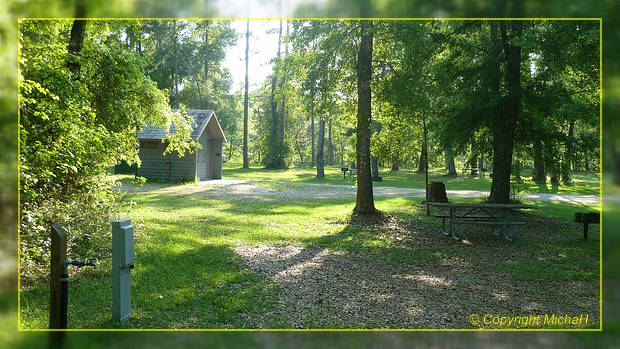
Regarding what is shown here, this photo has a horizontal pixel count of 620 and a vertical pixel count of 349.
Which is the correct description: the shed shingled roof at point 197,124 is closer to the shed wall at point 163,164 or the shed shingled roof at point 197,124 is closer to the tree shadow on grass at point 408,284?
the shed wall at point 163,164

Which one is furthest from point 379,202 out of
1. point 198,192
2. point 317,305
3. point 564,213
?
point 317,305

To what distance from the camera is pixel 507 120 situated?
10.1m

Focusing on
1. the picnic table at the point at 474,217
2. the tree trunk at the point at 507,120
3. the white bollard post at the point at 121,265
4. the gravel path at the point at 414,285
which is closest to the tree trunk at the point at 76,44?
the white bollard post at the point at 121,265

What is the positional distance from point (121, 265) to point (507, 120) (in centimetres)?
918

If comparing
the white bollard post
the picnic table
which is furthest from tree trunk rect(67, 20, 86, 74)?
the picnic table

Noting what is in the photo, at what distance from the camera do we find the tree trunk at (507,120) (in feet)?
30.9

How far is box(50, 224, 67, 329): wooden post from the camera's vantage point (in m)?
2.62

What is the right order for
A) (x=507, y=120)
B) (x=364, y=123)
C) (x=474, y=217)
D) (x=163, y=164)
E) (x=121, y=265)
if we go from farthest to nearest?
1. (x=163, y=164)
2. (x=507, y=120)
3. (x=364, y=123)
4. (x=474, y=217)
5. (x=121, y=265)

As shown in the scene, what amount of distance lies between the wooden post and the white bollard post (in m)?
0.61

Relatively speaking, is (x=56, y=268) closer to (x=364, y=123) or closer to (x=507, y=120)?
(x=364, y=123)

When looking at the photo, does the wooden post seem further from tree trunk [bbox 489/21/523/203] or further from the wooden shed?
the wooden shed

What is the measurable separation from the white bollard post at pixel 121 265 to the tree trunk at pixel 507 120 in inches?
320

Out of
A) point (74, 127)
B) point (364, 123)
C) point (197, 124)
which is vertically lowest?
point (74, 127)

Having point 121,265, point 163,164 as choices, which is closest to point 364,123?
point 121,265
